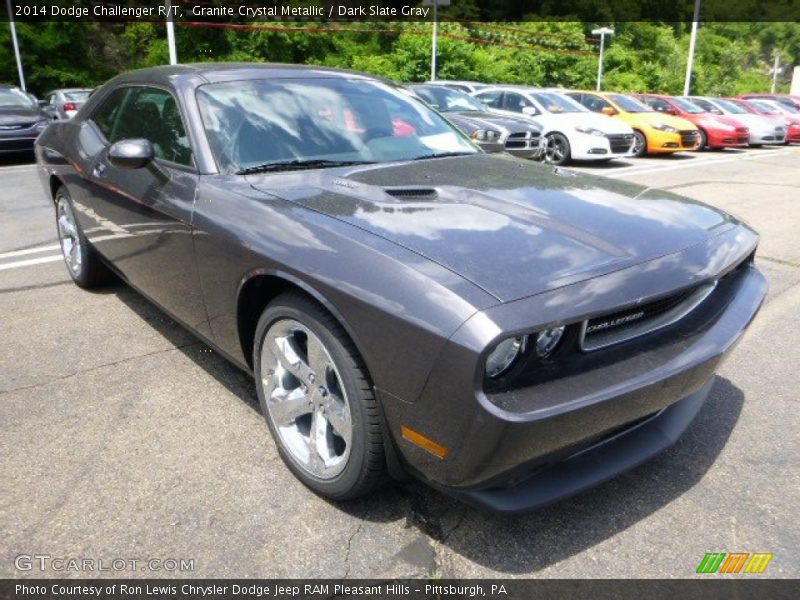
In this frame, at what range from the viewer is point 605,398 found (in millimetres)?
1879

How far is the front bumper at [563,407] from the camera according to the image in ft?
5.81

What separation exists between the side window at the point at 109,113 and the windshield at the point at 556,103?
422 inches

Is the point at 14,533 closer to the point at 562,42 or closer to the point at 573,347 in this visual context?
the point at 573,347

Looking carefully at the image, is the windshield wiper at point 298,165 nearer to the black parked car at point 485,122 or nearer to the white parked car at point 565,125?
the black parked car at point 485,122

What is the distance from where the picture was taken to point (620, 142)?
13.1 m

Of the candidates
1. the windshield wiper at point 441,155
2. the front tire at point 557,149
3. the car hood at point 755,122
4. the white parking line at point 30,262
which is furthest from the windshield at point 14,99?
the car hood at point 755,122

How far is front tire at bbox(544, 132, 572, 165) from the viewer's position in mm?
12705

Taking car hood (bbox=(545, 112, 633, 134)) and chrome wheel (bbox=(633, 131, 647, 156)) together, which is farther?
chrome wheel (bbox=(633, 131, 647, 156))

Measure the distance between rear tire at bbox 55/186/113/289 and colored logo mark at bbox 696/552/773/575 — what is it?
12.4 feet

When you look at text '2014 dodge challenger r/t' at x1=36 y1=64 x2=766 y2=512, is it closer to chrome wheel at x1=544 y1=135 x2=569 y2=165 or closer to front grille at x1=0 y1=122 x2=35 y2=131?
chrome wheel at x1=544 y1=135 x2=569 y2=165

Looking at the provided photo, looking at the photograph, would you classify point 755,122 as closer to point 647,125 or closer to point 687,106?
point 687,106

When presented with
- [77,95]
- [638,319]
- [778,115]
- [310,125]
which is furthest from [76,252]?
[778,115]

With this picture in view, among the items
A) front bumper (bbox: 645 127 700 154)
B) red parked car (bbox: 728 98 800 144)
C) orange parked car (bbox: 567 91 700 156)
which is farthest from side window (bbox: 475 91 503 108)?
red parked car (bbox: 728 98 800 144)
